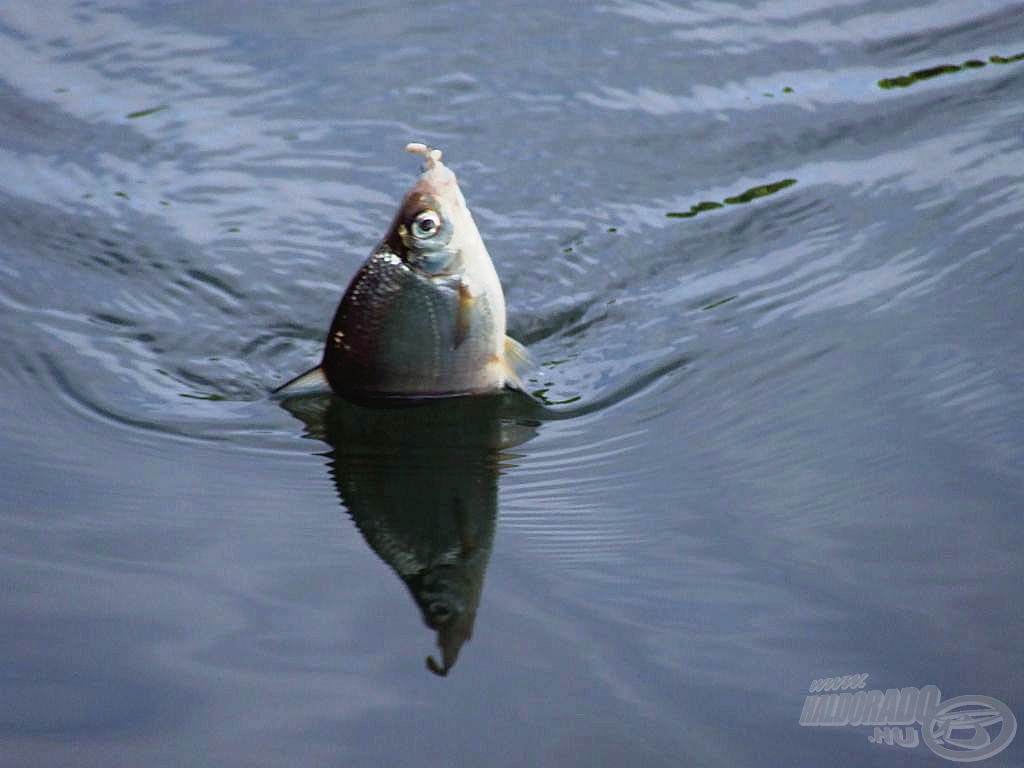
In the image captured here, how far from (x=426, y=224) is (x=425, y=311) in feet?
0.88

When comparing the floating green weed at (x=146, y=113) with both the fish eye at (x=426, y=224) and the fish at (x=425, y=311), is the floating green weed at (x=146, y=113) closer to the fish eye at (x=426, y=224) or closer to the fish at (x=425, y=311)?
the fish at (x=425, y=311)

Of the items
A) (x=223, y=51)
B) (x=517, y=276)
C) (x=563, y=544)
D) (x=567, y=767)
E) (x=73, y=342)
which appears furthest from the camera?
(x=223, y=51)

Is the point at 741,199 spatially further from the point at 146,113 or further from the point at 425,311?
the point at 146,113

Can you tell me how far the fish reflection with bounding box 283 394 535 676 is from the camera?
361 cm

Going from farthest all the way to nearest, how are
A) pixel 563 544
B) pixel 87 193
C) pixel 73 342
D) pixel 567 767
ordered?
pixel 87 193 < pixel 73 342 < pixel 563 544 < pixel 567 767

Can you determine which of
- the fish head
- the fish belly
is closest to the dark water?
the fish belly

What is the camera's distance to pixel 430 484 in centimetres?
419

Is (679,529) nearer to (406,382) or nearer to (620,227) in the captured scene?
(406,382)

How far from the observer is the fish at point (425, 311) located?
437cm

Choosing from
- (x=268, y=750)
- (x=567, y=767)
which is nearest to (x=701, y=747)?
(x=567, y=767)

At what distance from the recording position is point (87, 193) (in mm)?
6398

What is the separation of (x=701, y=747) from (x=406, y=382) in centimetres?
187

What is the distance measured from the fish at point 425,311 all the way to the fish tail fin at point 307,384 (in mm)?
28

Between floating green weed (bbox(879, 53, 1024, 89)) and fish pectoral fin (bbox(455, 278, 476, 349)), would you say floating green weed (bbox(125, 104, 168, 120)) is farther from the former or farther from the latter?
floating green weed (bbox(879, 53, 1024, 89))
